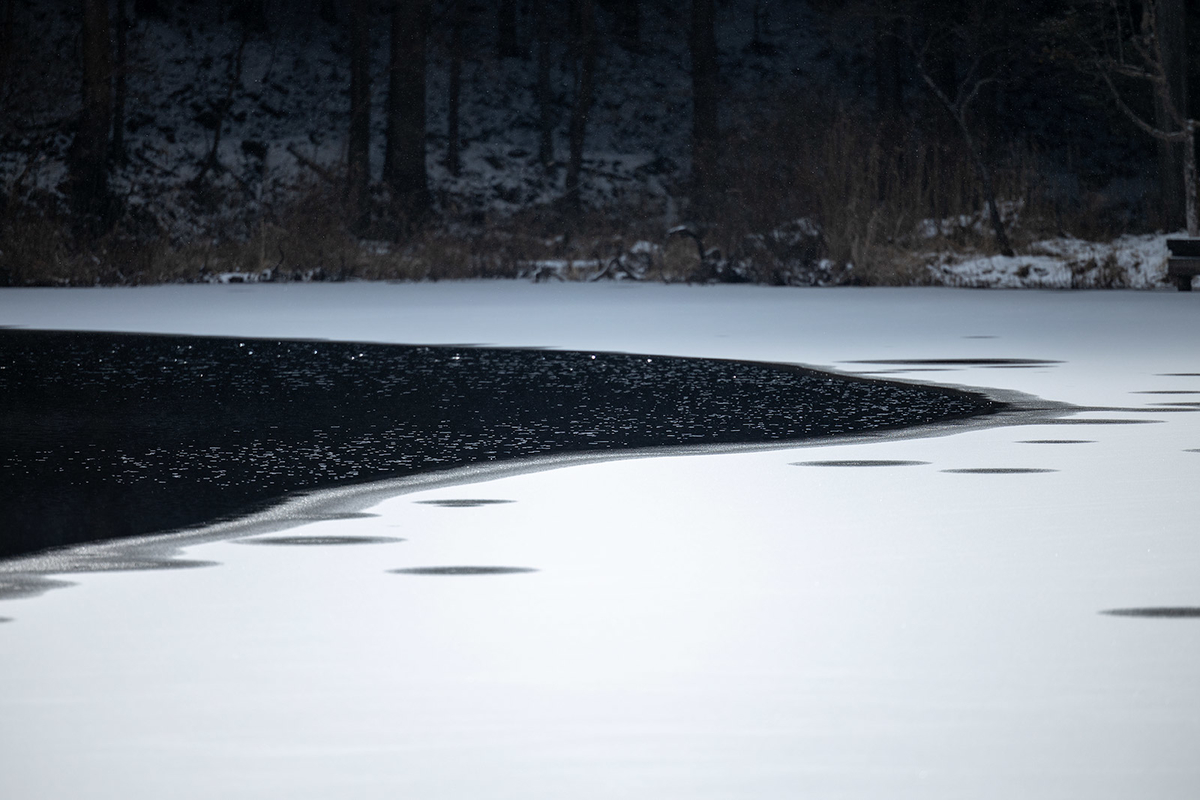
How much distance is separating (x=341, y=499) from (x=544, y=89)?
36032 millimetres

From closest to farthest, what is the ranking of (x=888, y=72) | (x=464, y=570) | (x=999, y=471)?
(x=464, y=570) < (x=999, y=471) < (x=888, y=72)

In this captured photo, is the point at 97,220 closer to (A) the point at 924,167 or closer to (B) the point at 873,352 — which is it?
(A) the point at 924,167

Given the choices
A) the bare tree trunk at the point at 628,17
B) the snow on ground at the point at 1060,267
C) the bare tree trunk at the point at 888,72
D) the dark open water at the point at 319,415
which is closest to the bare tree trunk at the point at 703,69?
the bare tree trunk at the point at 888,72

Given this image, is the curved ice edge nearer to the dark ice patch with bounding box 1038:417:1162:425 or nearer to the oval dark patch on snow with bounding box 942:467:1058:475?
the dark ice patch with bounding box 1038:417:1162:425

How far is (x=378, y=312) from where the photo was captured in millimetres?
18562

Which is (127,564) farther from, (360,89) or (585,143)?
(585,143)

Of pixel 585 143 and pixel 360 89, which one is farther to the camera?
pixel 585 143

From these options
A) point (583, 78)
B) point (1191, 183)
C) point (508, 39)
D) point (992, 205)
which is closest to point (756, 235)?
point (992, 205)

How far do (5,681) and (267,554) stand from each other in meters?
1.50

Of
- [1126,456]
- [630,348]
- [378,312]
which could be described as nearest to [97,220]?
A: [378,312]

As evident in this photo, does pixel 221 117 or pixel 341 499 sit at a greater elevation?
pixel 221 117

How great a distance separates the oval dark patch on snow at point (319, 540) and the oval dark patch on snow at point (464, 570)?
0.44m

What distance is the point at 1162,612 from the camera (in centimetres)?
464

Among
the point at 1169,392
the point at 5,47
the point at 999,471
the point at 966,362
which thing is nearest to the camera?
the point at 999,471
